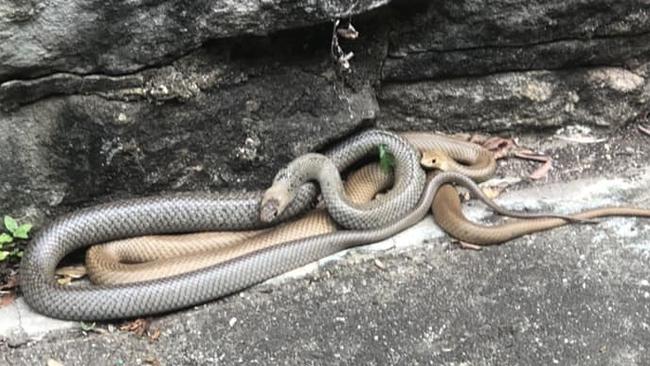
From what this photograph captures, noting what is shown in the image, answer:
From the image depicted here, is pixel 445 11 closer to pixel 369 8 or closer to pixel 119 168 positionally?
pixel 369 8

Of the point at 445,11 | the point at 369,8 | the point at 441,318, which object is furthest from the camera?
the point at 445,11

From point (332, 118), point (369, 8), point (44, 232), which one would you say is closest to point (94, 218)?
point (44, 232)

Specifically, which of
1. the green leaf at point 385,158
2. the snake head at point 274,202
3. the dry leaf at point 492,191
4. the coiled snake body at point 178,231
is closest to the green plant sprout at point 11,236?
the coiled snake body at point 178,231

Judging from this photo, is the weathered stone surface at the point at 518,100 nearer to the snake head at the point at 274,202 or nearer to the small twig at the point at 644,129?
the small twig at the point at 644,129

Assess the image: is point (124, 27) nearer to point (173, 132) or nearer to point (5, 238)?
point (173, 132)

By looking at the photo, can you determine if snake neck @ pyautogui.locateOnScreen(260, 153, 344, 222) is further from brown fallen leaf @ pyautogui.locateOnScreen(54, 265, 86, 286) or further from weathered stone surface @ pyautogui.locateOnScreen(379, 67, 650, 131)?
brown fallen leaf @ pyautogui.locateOnScreen(54, 265, 86, 286)

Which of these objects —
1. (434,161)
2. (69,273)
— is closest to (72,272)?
(69,273)
